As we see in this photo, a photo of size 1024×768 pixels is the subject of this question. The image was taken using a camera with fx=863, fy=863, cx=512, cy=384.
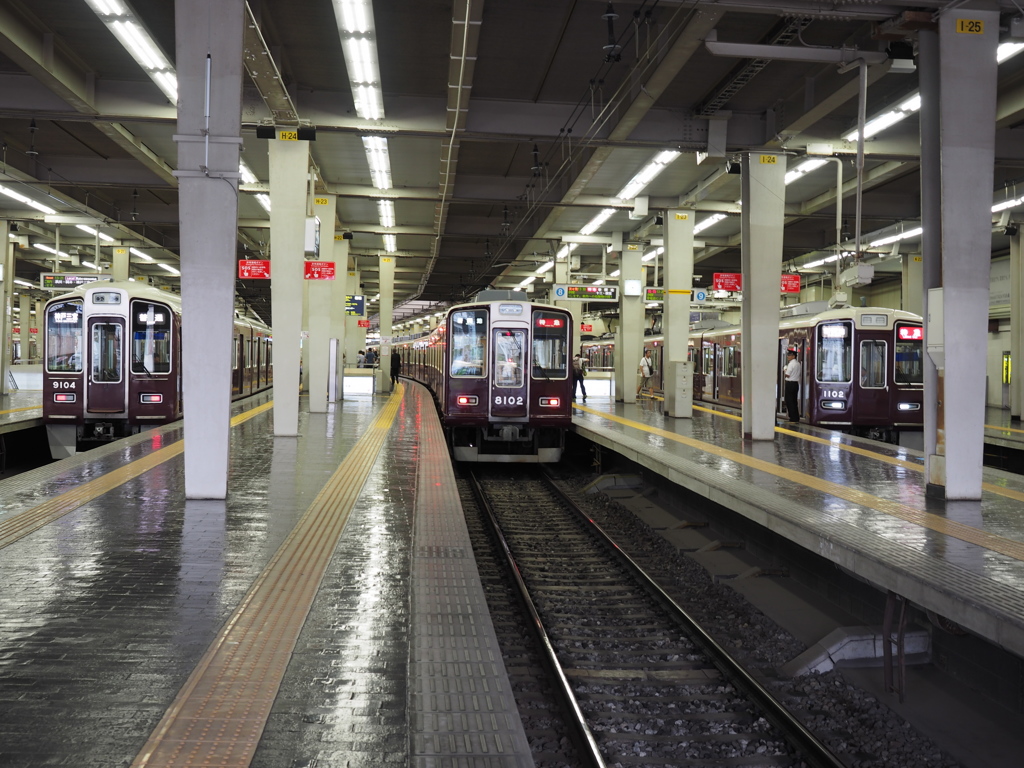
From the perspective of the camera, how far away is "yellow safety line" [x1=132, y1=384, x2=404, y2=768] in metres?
3.51

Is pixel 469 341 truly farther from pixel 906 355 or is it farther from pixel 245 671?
pixel 245 671

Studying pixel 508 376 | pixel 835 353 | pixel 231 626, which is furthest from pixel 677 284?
pixel 231 626

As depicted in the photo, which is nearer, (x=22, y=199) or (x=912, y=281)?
(x=22, y=199)

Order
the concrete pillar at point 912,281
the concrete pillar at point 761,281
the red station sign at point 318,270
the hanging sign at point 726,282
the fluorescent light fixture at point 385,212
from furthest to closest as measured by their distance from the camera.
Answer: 1. the concrete pillar at point 912,281
2. the hanging sign at point 726,282
3. the fluorescent light fixture at point 385,212
4. the red station sign at point 318,270
5. the concrete pillar at point 761,281

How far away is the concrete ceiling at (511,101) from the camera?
11812 millimetres

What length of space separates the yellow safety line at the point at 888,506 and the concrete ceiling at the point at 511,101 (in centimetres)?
499

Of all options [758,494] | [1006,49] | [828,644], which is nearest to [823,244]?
[1006,49]

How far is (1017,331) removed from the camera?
74.2ft

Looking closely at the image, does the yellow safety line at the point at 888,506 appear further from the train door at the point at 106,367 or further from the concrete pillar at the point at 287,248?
the train door at the point at 106,367

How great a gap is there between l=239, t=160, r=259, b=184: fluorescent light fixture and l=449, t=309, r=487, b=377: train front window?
7122mm

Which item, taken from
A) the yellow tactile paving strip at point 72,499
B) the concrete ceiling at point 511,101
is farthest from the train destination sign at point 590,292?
the yellow tactile paving strip at point 72,499

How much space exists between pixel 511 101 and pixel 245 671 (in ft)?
41.9

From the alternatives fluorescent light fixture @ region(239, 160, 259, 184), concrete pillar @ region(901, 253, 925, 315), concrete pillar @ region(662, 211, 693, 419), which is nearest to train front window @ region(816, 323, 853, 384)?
concrete pillar @ region(662, 211, 693, 419)

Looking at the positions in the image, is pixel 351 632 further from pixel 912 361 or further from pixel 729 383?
pixel 729 383
